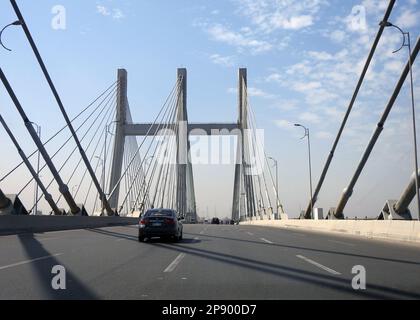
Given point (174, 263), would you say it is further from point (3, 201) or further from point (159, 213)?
point (3, 201)

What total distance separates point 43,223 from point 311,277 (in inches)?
959

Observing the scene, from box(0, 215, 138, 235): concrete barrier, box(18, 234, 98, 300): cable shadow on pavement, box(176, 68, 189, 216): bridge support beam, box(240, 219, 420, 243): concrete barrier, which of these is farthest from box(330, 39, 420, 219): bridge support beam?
box(176, 68, 189, 216): bridge support beam

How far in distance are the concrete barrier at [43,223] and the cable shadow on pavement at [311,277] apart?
48.5ft

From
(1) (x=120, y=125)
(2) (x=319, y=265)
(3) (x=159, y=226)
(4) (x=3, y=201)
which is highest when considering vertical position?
(1) (x=120, y=125)

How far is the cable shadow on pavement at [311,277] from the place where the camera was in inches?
356

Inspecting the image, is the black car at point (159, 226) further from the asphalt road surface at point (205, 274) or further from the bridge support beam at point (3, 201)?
the bridge support beam at point (3, 201)

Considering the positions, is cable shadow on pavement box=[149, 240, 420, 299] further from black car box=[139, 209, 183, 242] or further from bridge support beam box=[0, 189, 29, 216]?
bridge support beam box=[0, 189, 29, 216]

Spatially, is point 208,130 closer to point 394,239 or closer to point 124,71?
point 124,71

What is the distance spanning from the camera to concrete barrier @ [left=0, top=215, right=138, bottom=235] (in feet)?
91.8

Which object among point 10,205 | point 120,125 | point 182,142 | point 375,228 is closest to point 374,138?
point 375,228

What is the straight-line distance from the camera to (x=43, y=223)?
3247cm

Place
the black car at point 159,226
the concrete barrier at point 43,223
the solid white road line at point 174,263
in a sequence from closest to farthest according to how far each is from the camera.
A: the solid white road line at point 174,263, the black car at point 159,226, the concrete barrier at point 43,223

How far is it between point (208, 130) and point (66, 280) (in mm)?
57228

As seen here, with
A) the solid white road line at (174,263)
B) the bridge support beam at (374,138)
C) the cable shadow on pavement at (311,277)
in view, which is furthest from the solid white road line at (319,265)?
the bridge support beam at (374,138)
